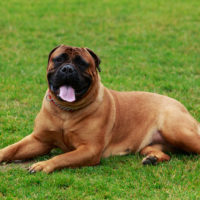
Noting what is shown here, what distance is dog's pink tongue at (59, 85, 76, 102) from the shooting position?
5121mm

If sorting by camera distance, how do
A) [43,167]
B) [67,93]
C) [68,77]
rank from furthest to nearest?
[67,93] < [68,77] < [43,167]

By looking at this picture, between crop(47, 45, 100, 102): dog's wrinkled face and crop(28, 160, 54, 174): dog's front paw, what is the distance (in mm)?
775

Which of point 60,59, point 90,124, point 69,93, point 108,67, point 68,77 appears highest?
point 60,59

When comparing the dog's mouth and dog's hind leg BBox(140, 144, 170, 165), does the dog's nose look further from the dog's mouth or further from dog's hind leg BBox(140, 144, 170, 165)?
dog's hind leg BBox(140, 144, 170, 165)

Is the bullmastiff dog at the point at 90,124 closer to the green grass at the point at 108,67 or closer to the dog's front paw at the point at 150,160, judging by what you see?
the dog's front paw at the point at 150,160

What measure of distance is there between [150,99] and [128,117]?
0.48 meters

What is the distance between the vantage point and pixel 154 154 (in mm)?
5527

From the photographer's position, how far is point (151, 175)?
4.93m

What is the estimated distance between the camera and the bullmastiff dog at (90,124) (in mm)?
5141

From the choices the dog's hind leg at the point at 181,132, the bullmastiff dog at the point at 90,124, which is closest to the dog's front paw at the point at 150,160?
the bullmastiff dog at the point at 90,124

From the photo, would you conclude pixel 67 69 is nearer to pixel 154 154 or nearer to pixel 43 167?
pixel 43 167

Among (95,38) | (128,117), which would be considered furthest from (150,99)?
(95,38)

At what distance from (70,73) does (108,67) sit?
15.4 feet

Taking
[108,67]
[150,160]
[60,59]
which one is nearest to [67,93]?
[60,59]
